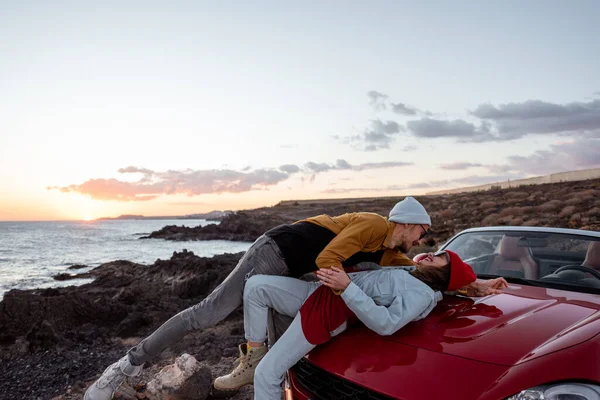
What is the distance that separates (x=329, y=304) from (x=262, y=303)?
0.60 m

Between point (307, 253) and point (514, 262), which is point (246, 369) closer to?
point (307, 253)

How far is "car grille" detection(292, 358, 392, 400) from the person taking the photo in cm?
244

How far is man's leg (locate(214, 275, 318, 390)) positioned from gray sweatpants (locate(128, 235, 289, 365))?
7.6 inches

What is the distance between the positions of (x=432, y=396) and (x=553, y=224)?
18.1m

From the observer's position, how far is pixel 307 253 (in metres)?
3.63

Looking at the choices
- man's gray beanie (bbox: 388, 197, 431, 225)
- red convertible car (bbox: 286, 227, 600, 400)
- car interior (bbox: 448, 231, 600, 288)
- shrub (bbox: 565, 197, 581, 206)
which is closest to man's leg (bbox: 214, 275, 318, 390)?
red convertible car (bbox: 286, 227, 600, 400)

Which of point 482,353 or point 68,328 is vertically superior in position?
point 482,353

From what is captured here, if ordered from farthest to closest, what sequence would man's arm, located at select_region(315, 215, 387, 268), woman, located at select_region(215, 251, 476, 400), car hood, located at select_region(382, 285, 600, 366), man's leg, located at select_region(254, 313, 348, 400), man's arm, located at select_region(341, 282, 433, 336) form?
man's arm, located at select_region(315, 215, 387, 268) → man's leg, located at select_region(254, 313, 348, 400) → woman, located at select_region(215, 251, 476, 400) → man's arm, located at select_region(341, 282, 433, 336) → car hood, located at select_region(382, 285, 600, 366)

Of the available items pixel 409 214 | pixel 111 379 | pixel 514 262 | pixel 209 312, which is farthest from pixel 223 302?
pixel 514 262

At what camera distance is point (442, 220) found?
27406 mm

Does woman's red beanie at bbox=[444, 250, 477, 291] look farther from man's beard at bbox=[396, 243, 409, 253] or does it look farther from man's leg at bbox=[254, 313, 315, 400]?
man's leg at bbox=[254, 313, 315, 400]

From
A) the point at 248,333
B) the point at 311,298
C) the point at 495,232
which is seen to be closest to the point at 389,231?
the point at 311,298

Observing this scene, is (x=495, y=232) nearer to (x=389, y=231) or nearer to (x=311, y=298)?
(x=389, y=231)

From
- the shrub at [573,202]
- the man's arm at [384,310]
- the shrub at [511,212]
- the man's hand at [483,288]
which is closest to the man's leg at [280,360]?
the man's arm at [384,310]
